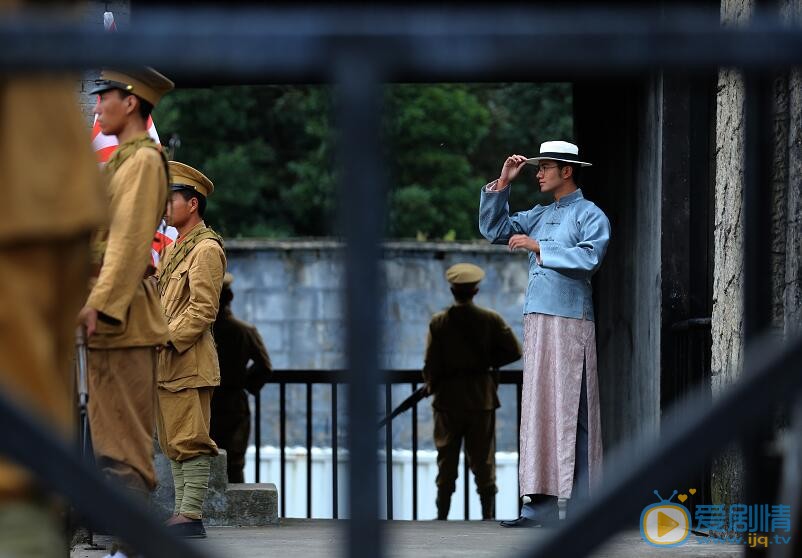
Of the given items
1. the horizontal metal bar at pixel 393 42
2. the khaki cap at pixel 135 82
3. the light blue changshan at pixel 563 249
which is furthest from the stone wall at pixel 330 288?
the horizontal metal bar at pixel 393 42

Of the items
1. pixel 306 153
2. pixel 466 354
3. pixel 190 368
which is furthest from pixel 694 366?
pixel 306 153

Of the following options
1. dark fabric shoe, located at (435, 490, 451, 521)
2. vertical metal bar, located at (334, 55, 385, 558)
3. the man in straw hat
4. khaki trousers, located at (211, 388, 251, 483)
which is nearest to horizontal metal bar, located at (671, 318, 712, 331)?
the man in straw hat

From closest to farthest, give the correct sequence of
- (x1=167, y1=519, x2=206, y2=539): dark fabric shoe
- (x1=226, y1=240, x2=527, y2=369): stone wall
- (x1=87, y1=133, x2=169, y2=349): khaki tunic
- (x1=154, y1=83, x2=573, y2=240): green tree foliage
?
1. (x1=87, y1=133, x2=169, y2=349): khaki tunic
2. (x1=167, y1=519, x2=206, y2=539): dark fabric shoe
3. (x1=226, y1=240, x2=527, y2=369): stone wall
4. (x1=154, y1=83, x2=573, y2=240): green tree foliage

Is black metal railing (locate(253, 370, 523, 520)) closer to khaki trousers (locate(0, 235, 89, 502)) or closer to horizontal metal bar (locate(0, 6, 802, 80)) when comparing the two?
khaki trousers (locate(0, 235, 89, 502))

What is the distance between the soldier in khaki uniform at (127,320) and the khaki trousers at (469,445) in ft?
18.9

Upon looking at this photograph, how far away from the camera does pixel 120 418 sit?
4.42m

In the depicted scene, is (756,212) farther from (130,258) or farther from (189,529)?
(189,529)

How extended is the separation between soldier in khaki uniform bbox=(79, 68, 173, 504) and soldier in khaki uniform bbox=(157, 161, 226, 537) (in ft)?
4.41

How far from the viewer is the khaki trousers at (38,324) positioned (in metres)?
2.07

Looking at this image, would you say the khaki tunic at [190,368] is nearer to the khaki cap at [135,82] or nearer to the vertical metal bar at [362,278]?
the khaki cap at [135,82]

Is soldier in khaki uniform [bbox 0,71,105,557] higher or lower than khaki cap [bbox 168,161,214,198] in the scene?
lower

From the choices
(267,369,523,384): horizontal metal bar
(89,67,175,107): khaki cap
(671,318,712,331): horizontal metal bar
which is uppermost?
(89,67,175,107): khaki cap

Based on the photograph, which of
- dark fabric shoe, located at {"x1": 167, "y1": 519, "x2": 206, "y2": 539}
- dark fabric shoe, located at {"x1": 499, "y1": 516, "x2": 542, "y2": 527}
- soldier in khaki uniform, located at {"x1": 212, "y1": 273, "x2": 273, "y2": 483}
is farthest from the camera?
soldier in khaki uniform, located at {"x1": 212, "y1": 273, "x2": 273, "y2": 483}

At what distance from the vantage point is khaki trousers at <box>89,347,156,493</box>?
14.4ft
